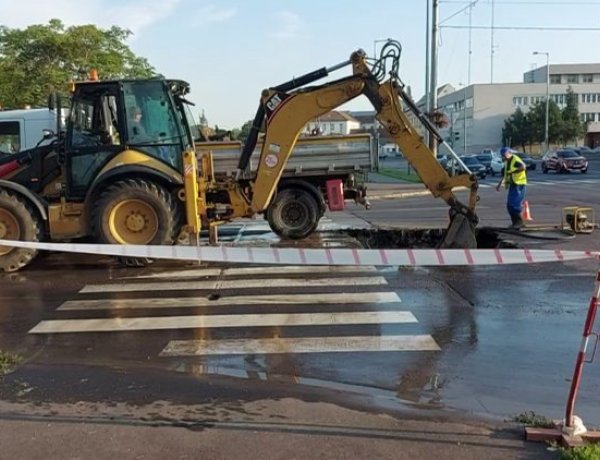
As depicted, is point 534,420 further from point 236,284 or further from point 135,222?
point 135,222

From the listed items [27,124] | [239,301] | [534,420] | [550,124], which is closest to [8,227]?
[239,301]

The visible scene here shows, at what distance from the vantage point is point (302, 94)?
11.9 m

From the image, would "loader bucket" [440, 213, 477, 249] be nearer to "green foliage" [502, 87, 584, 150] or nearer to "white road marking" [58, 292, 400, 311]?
"white road marking" [58, 292, 400, 311]

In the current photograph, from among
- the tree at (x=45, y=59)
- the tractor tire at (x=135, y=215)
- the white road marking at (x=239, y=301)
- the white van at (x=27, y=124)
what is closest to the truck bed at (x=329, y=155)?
the tractor tire at (x=135, y=215)

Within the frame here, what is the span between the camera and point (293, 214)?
15070 millimetres

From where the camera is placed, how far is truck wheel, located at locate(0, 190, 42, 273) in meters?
10.9

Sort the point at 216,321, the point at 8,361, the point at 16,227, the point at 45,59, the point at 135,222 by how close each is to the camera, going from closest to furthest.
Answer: the point at 8,361 → the point at 216,321 → the point at 16,227 → the point at 135,222 → the point at 45,59

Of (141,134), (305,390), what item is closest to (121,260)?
(141,134)

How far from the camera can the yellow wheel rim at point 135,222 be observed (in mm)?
11125

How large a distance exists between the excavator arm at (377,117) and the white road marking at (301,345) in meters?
5.42

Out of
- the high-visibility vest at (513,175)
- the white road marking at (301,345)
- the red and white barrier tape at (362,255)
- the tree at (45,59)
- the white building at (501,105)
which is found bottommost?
the white road marking at (301,345)

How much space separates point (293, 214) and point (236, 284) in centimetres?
526

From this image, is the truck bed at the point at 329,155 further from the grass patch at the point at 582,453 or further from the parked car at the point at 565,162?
the parked car at the point at 565,162

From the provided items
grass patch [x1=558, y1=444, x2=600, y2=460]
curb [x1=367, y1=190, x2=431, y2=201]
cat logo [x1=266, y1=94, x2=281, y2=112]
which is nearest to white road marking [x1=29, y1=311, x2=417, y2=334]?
grass patch [x1=558, y1=444, x2=600, y2=460]
